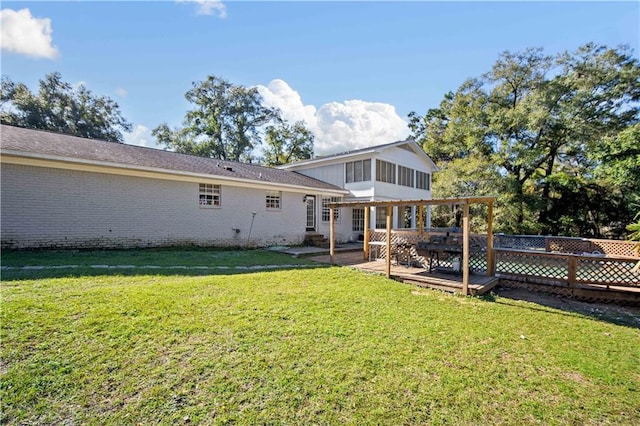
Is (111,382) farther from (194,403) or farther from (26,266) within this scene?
(26,266)

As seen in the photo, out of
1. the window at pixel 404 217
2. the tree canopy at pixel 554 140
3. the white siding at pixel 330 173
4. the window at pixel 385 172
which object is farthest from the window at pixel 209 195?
the tree canopy at pixel 554 140

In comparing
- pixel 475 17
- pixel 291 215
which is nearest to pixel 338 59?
pixel 475 17

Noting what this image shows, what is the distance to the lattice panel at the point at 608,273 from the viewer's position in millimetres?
6441

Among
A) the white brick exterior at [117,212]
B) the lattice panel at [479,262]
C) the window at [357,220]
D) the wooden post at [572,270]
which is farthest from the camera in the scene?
the window at [357,220]

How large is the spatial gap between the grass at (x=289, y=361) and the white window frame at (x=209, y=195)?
619 centimetres

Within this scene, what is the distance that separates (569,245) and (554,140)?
992cm

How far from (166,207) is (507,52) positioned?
21.7 m

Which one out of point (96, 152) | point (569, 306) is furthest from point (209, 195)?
point (569, 306)

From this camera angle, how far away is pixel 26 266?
6.20 metres

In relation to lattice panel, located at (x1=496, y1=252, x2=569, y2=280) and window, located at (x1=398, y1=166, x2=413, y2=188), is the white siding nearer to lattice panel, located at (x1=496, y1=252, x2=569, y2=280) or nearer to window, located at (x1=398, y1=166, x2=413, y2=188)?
window, located at (x1=398, y1=166, x2=413, y2=188)

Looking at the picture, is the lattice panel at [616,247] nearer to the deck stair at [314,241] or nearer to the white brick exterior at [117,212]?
the deck stair at [314,241]

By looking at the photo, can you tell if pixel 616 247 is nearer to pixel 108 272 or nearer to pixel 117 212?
pixel 108 272

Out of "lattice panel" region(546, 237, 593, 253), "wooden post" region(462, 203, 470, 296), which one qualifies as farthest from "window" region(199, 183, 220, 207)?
"lattice panel" region(546, 237, 593, 253)

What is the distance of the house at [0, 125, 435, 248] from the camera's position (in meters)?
8.09
